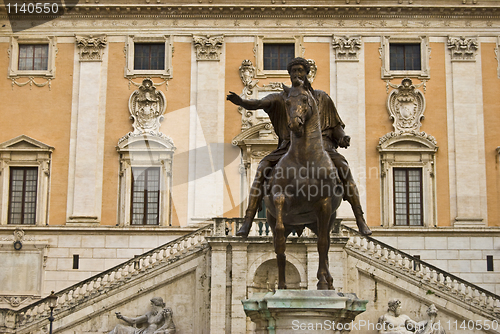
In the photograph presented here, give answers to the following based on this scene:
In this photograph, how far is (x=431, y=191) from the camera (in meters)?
32.8

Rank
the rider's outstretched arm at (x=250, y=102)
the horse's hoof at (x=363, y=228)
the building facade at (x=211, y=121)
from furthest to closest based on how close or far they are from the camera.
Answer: the building facade at (x=211, y=121)
the rider's outstretched arm at (x=250, y=102)
the horse's hoof at (x=363, y=228)

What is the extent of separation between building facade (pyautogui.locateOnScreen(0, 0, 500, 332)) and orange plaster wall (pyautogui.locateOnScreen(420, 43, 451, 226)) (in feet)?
0.19

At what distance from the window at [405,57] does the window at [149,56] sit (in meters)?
9.73

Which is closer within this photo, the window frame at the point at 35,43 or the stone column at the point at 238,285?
the stone column at the point at 238,285

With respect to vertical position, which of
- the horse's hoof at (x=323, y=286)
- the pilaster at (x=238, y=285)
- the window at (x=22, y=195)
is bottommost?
the pilaster at (x=238, y=285)

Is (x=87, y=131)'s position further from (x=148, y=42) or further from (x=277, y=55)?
(x=277, y=55)

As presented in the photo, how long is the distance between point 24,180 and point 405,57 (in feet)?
54.8

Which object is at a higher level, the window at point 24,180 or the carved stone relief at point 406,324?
the window at point 24,180

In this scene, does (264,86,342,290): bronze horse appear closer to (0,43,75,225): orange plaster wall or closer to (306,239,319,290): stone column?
(306,239,319,290): stone column

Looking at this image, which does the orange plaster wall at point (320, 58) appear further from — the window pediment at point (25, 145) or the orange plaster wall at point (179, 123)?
the window pediment at point (25, 145)

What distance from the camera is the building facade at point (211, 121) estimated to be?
3247 centimetres

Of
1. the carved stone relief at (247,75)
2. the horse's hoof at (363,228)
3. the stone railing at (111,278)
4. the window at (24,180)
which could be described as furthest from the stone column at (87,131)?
the horse's hoof at (363,228)

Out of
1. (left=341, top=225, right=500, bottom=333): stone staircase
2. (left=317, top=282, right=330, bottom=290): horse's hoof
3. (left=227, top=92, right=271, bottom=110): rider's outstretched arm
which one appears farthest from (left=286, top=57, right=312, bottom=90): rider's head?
(left=341, top=225, right=500, bottom=333): stone staircase

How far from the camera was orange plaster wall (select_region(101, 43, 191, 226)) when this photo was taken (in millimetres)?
33000
